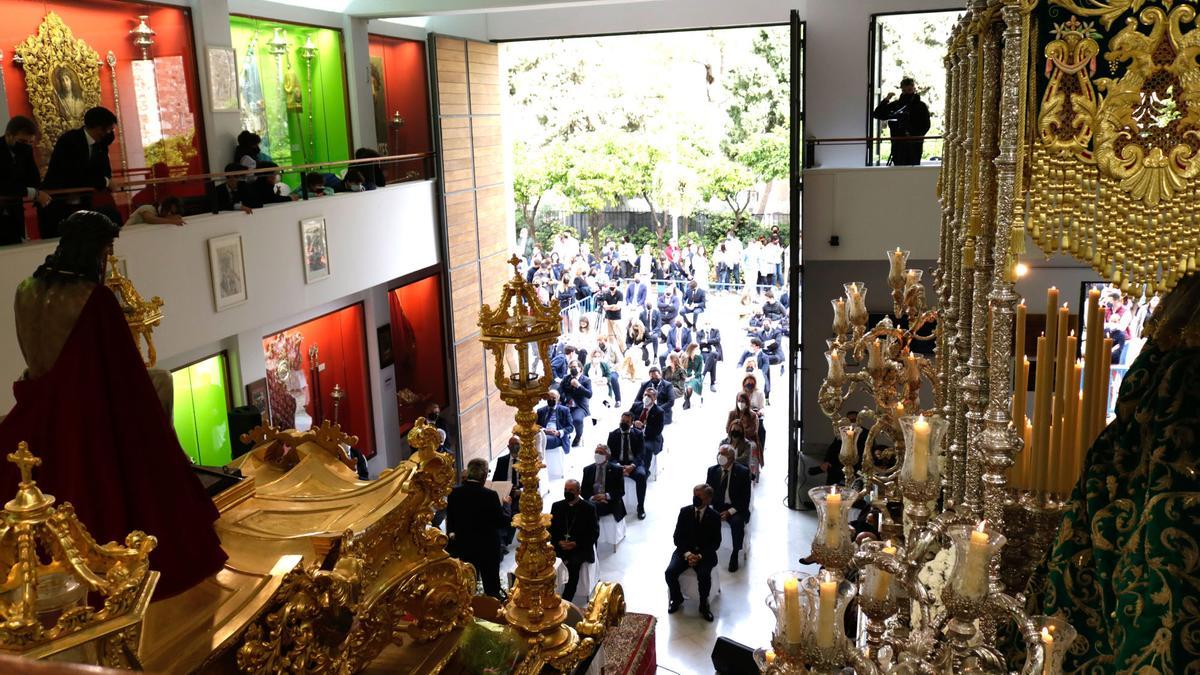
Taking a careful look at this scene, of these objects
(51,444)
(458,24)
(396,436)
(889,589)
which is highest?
(458,24)

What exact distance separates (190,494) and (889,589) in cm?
273

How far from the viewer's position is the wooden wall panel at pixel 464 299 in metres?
14.8

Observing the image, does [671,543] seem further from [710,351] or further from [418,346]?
[710,351]

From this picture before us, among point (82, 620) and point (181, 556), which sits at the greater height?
point (82, 620)

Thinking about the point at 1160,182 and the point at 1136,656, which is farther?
the point at 1136,656

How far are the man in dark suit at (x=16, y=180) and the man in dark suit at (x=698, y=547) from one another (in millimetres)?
6351

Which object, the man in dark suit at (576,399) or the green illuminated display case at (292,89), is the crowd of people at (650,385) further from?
the green illuminated display case at (292,89)

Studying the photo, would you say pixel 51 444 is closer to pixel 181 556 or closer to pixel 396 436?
pixel 181 556

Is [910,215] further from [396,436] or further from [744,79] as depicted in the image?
[744,79]

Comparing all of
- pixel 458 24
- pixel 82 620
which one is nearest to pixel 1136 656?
pixel 82 620

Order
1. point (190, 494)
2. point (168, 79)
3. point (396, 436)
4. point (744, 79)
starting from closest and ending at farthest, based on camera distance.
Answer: point (190, 494), point (168, 79), point (396, 436), point (744, 79)

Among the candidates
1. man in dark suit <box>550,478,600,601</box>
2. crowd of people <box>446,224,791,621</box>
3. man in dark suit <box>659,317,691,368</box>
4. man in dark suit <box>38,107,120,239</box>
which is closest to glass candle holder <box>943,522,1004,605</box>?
crowd of people <box>446,224,791,621</box>

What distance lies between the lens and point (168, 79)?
1025cm

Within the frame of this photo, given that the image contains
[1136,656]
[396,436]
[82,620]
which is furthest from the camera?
[396,436]
